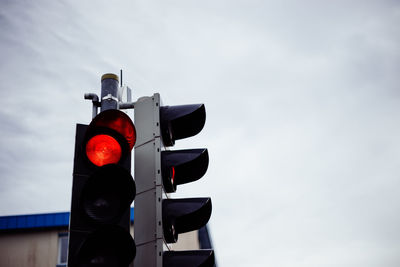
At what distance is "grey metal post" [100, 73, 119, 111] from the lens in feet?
10.5

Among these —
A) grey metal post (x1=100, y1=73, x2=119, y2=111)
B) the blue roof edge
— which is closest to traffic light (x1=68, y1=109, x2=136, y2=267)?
grey metal post (x1=100, y1=73, x2=119, y2=111)

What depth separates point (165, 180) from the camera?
3689mm

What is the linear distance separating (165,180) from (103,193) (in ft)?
3.48

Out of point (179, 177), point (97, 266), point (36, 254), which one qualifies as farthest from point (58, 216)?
point (97, 266)

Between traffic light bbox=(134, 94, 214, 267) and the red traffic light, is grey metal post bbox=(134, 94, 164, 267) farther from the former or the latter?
the red traffic light

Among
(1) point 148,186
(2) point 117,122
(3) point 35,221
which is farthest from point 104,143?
(3) point 35,221

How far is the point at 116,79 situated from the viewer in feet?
10.9

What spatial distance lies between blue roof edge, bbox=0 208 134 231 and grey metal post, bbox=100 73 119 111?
1530 centimetres

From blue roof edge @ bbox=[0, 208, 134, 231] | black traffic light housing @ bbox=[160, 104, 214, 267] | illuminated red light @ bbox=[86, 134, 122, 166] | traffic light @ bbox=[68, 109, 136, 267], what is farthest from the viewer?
blue roof edge @ bbox=[0, 208, 134, 231]

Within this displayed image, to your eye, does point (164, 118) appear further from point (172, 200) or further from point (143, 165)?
point (172, 200)

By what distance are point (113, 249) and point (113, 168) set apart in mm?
485

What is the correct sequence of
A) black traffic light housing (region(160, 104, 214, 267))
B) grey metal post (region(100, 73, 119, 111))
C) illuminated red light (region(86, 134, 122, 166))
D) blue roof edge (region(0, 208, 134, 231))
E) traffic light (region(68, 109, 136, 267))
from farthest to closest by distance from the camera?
1. blue roof edge (region(0, 208, 134, 231))
2. black traffic light housing (region(160, 104, 214, 267))
3. grey metal post (region(100, 73, 119, 111))
4. illuminated red light (region(86, 134, 122, 166))
5. traffic light (region(68, 109, 136, 267))

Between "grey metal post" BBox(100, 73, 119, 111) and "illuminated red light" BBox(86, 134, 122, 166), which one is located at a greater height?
"grey metal post" BBox(100, 73, 119, 111)

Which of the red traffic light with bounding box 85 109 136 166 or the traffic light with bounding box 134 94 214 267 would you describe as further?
the traffic light with bounding box 134 94 214 267
